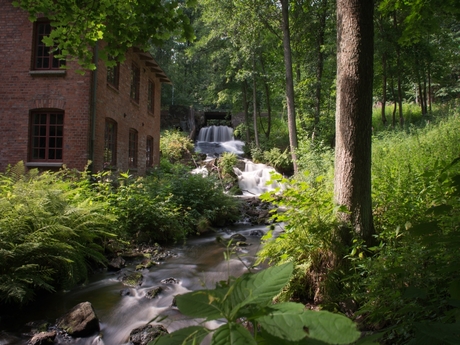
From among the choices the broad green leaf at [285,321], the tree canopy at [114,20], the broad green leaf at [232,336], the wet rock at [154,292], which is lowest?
the wet rock at [154,292]

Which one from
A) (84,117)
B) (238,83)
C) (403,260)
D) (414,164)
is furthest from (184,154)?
(403,260)

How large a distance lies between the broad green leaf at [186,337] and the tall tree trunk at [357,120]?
3603 mm

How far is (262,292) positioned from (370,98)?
13.0ft

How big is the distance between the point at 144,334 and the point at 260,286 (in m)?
4.19

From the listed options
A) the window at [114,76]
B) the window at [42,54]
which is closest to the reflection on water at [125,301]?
the window at [42,54]

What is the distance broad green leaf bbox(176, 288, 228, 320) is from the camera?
621mm

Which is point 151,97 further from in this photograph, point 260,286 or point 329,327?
point 329,327

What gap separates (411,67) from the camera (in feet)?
60.8


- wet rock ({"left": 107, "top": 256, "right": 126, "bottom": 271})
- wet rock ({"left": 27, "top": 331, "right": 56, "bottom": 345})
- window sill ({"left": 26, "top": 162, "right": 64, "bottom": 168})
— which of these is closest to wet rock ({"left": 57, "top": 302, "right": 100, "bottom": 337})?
wet rock ({"left": 27, "top": 331, "right": 56, "bottom": 345})

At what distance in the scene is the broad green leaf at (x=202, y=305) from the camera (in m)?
0.62

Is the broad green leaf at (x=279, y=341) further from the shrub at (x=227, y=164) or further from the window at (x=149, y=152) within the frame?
the window at (x=149, y=152)

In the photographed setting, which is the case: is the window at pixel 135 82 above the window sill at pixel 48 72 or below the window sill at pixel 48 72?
above

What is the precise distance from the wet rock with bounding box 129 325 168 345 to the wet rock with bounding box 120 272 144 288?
1.70 m

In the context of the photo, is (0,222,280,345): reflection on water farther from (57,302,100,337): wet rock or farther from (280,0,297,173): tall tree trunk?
(280,0,297,173): tall tree trunk
